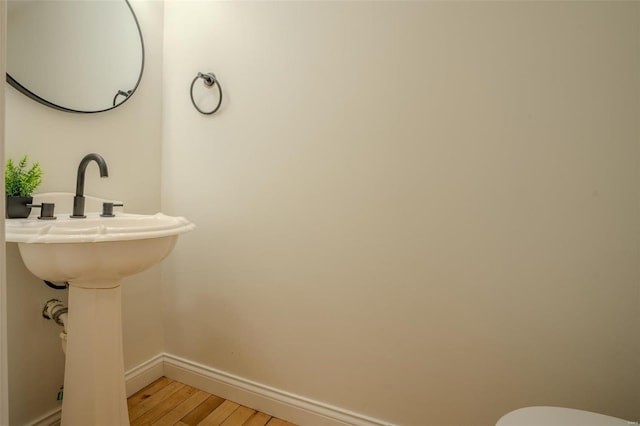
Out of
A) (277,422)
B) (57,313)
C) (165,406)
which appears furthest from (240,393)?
(57,313)

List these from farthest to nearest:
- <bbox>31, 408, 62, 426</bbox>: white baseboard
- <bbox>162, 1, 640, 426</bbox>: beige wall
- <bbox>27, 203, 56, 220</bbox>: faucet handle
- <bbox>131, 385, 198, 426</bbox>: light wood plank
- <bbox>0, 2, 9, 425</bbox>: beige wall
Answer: <bbox>131, 385, 198, 426</bbox>: light wood plank → <bbox>31, 408, 62, 426</bbox>: white baseboard → <bbox>27, 203, 56, 220</bbox>: faucet handle → <bbox>162, 1, 640, 426</bbox>: beige wall → <bbox>0, 2, 9, 425</bbox>: beige wall

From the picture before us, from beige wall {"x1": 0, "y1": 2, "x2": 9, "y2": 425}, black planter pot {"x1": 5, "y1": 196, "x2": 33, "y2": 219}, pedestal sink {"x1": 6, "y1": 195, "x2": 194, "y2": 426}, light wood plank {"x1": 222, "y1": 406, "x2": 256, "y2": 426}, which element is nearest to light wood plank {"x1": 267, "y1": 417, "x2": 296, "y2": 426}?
light wood plank {"x1": 222, "y1": 406, "x2": 256, "y2": 426}

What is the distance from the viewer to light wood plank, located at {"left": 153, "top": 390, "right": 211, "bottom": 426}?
1.30 meters

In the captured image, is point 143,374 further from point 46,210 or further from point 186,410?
point 46,210

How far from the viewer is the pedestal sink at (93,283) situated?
82cm

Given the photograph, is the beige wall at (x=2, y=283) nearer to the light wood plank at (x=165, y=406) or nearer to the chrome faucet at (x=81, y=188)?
the chrome faucet at (x=81, y=188)

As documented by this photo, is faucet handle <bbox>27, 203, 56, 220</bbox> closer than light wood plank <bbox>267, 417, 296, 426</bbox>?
Yes

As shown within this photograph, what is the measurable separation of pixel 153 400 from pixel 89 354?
0.61 metres

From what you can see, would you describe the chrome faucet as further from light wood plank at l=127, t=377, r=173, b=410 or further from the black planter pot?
light wood plank at l=127, t=377, r=173, b=410

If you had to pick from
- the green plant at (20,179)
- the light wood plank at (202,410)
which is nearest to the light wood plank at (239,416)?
the light wood plank at (202,410)

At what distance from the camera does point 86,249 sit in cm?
82

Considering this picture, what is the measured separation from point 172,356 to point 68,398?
0.64 meters

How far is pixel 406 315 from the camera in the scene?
1.15 m

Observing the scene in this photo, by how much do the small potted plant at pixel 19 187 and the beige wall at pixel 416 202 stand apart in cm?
61
